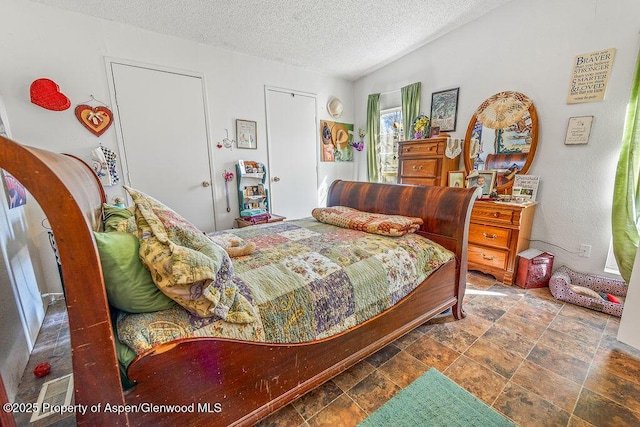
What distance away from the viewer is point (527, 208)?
8.12 ft

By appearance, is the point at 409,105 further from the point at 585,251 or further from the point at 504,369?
the point at 504,369

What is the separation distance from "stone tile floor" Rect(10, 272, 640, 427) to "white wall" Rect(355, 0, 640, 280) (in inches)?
33.0

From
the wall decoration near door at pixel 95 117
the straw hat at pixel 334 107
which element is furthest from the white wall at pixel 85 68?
the straw hat at pixel 334 107

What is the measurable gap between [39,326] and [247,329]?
2.00 metres

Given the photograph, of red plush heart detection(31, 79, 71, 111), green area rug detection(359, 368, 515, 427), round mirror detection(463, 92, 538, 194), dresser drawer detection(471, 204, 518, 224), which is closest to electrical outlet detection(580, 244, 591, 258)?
dresser drawer detection(471, 204, 518, 224)

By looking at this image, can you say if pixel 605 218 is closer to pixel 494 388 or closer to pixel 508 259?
pixel 508 259

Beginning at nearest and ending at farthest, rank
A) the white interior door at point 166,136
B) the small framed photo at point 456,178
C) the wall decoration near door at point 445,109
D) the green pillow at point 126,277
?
the green pillow at point 126,277
the white interior door at point 166,136
the small framed photo at point 456,178
the wall decoration near door at point 445,109

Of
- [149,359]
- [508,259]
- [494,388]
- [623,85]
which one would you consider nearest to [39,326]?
[149,359]

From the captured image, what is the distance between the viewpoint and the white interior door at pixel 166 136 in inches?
102

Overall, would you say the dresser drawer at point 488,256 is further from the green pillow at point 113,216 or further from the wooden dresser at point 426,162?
the green pillow at point 113,216

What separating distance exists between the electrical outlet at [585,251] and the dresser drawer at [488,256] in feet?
2.10

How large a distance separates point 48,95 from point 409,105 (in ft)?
12.4

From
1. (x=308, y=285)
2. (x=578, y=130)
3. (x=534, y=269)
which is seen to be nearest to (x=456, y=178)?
(x=578, y=130)

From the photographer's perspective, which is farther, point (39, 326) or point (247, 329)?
point (39, 326)
